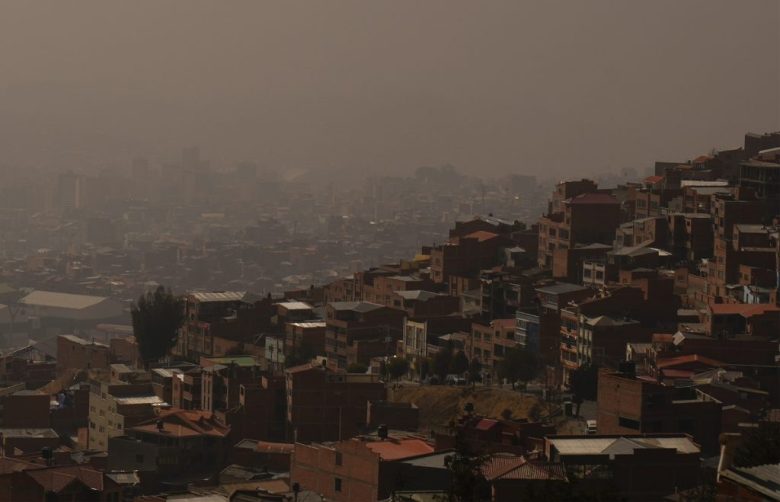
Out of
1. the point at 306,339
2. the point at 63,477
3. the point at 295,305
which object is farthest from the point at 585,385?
the point at 295,305

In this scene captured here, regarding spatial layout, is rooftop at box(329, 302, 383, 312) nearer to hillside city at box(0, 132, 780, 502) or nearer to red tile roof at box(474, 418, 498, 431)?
hillside city at box(0, 132, 780, 502)

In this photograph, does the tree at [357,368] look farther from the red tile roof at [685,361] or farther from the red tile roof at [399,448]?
the red tile roof at [399,448]

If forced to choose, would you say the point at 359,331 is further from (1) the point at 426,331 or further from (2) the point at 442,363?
(2) the point at 442,363

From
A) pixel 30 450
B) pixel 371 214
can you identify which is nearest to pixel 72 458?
pixel 30 450

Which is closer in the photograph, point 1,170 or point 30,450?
point 30,450

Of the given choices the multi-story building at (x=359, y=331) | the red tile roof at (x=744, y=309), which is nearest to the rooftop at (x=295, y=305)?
the multi-story building at (x=359, y=331)

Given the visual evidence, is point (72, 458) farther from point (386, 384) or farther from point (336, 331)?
point (336, 331)

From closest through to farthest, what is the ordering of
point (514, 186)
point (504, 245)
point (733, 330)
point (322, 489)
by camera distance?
point (322, 489) → point (733, 330) → point (504, 245) → point (514, 186)
